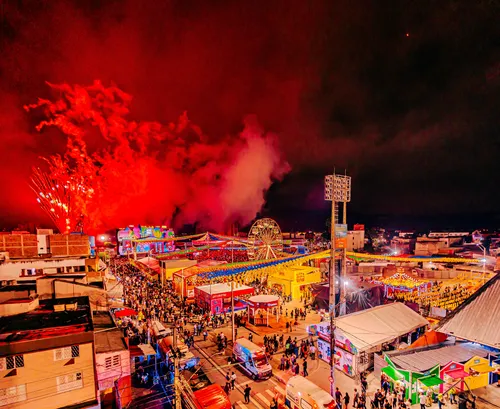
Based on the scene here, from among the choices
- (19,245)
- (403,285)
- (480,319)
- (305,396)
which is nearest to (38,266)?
(19,245)

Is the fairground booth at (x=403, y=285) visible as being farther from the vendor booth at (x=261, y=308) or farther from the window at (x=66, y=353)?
the window at (x=66, y=353)

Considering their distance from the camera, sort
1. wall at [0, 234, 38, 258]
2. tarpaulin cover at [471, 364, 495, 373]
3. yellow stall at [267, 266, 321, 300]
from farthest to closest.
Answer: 1. yellow stall at [267, 266, 321, 300]
2. wall at [0, 234, 38, 258]
3. tarpaulin cover at [471, 364, 495, 373]

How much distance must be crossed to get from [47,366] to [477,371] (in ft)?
63.5

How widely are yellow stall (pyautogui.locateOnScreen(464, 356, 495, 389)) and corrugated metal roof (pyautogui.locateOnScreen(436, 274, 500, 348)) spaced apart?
101 centimetres

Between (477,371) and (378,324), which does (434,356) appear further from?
(378,324)

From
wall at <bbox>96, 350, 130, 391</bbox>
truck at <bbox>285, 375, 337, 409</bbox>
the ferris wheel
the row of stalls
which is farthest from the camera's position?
the ferris wheel

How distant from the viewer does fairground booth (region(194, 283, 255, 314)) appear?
2511cm

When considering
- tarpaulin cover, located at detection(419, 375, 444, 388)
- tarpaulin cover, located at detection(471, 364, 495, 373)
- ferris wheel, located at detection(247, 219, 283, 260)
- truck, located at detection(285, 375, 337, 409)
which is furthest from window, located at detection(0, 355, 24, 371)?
ferris wheel, located at detection(247, 219, 283, 260)

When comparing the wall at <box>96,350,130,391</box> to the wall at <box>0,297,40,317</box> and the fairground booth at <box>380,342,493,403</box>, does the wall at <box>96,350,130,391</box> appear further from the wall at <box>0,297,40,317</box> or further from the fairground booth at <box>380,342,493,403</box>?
the fairground booth at <box>380,342,493,403</box>

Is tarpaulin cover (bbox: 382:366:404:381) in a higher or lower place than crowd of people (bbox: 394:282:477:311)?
higher

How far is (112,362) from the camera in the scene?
12.2 metres

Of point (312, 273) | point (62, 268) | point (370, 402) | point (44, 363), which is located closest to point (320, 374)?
point (370, 402)

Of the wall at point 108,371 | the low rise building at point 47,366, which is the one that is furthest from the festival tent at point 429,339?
the low rise building at point 47,366

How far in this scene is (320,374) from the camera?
1600cm
